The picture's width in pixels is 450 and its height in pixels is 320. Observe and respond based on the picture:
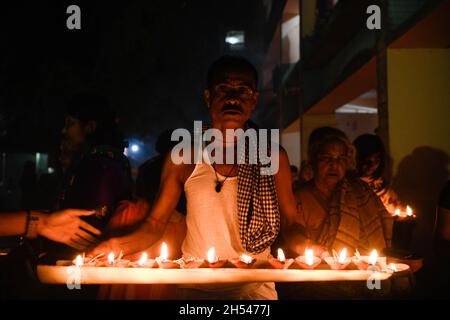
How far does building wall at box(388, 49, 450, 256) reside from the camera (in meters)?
6.89

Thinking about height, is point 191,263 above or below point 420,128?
below

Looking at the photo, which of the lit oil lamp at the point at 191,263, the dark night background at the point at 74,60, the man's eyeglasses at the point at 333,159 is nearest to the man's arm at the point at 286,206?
the lit oil lamp at the point at 191,263

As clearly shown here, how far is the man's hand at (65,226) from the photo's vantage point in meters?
2.85

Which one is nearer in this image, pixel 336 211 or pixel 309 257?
pixel 309 257

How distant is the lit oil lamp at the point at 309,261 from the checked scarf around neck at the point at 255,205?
33 centimetres

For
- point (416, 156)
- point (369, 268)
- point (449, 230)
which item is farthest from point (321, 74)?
point (369, 268)

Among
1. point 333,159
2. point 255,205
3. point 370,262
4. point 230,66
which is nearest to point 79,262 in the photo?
point 255,205

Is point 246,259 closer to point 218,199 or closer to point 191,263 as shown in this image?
point 191,263

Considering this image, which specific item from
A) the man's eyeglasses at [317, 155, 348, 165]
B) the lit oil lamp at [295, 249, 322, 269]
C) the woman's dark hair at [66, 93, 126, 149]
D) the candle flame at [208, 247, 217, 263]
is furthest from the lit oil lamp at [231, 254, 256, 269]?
the woman's dark hair at [66, 93, 126, 149]

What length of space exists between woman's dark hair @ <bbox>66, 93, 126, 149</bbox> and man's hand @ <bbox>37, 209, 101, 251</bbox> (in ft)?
3.48

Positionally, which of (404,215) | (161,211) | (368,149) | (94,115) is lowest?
(404,215)

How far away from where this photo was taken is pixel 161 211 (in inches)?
118

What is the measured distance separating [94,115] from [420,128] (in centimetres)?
552

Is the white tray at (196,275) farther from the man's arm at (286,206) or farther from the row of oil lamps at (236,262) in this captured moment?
the man's arm at (286,206)
